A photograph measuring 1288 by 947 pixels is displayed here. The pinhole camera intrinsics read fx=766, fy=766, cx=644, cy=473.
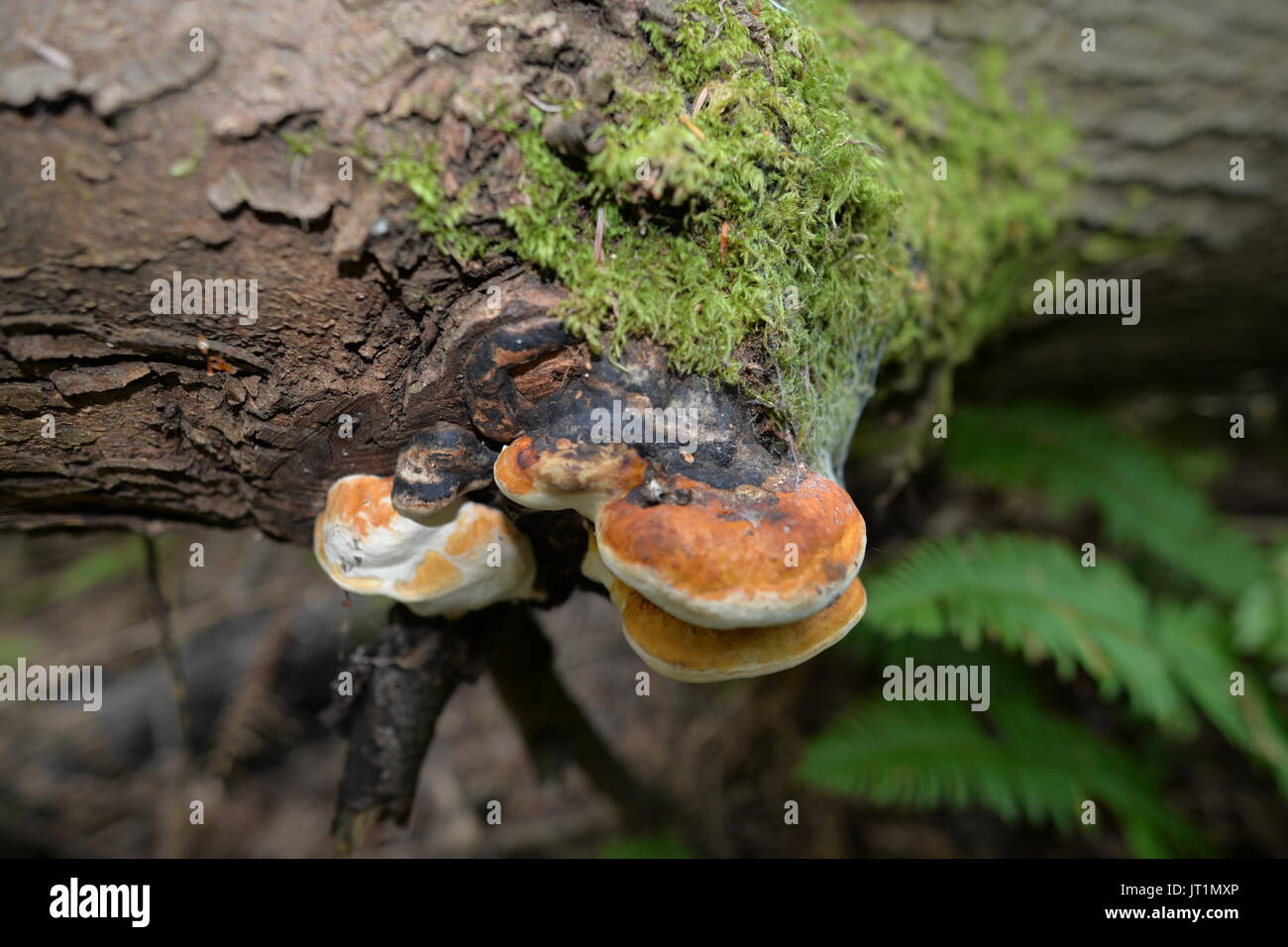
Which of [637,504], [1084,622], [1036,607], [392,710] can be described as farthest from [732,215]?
[1084,622]

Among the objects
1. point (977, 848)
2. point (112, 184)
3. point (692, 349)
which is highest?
point (112, 184)

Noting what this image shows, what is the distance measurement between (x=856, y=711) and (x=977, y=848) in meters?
1.09

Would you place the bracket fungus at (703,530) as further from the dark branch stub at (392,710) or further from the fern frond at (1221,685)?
the fern frond at (1221,685)

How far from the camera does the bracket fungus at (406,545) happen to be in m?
1.58

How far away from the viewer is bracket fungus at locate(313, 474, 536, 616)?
5.18ft

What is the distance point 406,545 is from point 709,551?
721 mm

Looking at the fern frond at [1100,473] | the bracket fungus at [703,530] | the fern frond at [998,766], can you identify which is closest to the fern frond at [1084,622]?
the fern frond at [998,766]

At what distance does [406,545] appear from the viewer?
160 centimetres

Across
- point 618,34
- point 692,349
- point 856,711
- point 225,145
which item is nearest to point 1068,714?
point 856,711

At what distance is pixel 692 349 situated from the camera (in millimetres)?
1420

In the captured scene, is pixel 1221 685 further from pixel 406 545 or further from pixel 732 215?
pixel 406 545

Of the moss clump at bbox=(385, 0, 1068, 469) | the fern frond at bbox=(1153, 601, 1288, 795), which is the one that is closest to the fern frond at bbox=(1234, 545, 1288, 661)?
the fern frond at bbox=(1153, 601, 1288, 795)
